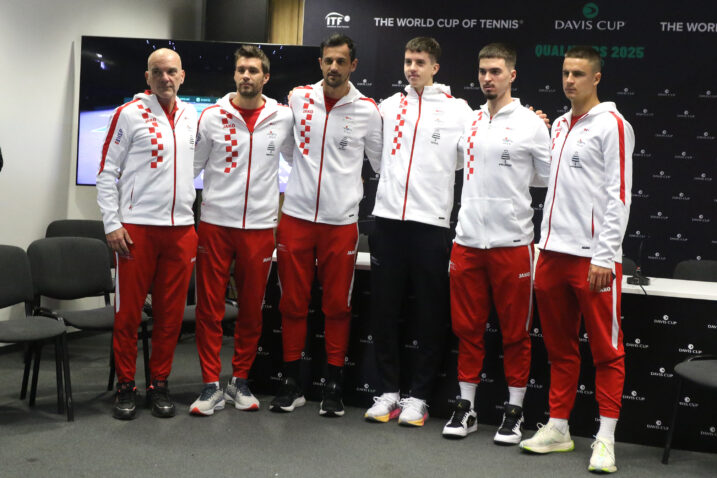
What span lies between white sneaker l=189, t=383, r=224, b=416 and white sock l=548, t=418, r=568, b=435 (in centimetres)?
154

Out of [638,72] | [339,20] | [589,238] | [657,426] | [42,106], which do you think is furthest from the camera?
[339,20]

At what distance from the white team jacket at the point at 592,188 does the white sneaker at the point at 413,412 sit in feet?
3.16

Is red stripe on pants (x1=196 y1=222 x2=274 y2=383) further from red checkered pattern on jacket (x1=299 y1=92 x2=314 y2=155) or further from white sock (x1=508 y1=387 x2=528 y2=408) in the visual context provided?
white sock (x1=508 y1=387 x2=528 y2=408)

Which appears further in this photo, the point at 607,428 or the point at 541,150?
the point at 541,150

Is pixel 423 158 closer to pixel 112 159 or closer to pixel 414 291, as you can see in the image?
pixel 414 291

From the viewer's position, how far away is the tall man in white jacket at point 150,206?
11.6 ft

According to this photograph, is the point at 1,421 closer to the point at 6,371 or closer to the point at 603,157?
the point at 6,371

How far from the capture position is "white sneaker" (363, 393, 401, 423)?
3.69 meters

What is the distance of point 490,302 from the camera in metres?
3.60

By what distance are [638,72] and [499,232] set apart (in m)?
2.74

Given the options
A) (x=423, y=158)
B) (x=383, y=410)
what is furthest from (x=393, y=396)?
(x=423, y=158)

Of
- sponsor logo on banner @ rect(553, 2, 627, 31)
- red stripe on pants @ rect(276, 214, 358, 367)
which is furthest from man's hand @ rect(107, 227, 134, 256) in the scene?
sponsor logo on banner @ rect(553, 2, 627, 31)

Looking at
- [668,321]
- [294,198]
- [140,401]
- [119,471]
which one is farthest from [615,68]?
[119,471]

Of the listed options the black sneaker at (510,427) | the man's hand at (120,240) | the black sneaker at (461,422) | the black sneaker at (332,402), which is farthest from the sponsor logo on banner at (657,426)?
the man's hand at (120,240)
